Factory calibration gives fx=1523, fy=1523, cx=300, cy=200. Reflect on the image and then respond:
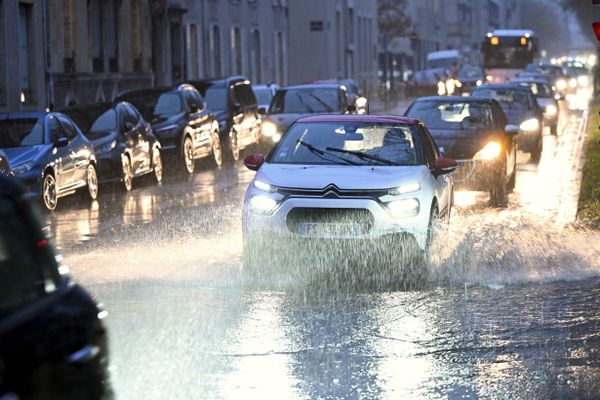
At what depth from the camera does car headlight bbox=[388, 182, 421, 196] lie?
488 inches

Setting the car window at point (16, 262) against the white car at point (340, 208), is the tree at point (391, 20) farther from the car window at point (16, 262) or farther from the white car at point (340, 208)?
the car window at point (16, 262)

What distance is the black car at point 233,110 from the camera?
31219 millimetres

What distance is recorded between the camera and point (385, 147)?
13.5m

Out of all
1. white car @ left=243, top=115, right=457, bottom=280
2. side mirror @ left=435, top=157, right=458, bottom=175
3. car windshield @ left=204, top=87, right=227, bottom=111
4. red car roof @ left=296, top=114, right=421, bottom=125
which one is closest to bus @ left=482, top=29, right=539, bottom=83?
car windshield @ left=204, top=87, right=227, bottom=111

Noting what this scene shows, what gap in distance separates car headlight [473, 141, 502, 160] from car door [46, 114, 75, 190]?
5.46 meters

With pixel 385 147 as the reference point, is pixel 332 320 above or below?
below

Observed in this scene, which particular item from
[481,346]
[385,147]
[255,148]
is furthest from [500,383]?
[255,148]

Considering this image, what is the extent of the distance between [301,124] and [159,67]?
34.8 metres

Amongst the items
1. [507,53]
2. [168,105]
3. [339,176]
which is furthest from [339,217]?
[507,53]

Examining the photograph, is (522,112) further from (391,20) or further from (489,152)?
(391,20)

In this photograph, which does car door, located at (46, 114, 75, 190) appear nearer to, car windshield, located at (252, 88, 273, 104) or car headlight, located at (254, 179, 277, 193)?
car headlight, located at (254, 179, 277, 193)

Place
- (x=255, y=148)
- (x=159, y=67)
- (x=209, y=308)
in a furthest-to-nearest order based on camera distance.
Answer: (x=159, y=67) < (x=255, y=148) < (x=209, y=308)

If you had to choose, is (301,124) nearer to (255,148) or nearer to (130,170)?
(130,170)

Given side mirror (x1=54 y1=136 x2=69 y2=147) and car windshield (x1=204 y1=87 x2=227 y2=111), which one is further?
car windshield (x1=204 y1=87 x2=227 y2=111)
